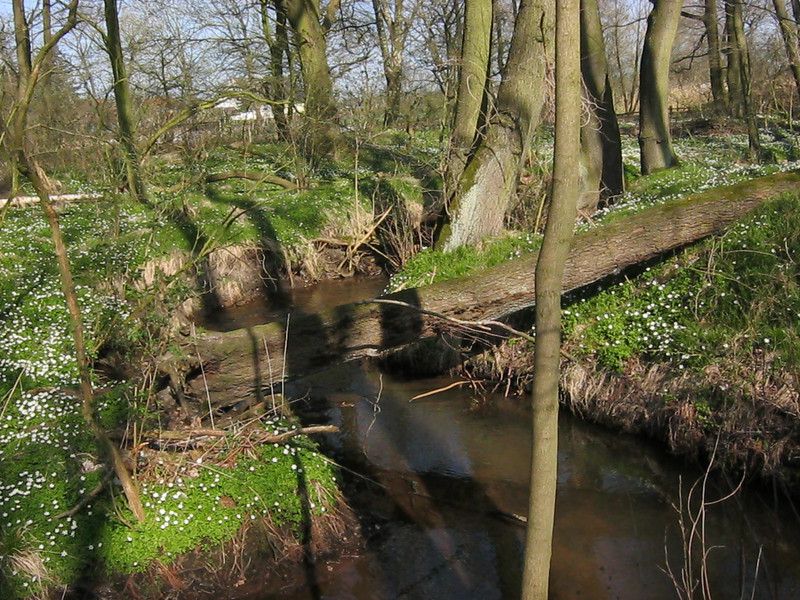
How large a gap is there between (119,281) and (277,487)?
545cm

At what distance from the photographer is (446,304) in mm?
8523

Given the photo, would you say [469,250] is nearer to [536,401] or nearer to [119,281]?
[119,281]

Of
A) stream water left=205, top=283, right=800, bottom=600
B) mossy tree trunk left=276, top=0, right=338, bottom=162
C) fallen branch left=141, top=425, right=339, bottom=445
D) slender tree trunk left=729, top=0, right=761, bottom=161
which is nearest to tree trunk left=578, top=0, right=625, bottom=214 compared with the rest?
slender tree trunk left=729, top=0, right=761, bottom=161

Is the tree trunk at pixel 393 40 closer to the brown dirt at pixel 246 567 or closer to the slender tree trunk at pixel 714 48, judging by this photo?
the slender tree trunk at pixel 714 48

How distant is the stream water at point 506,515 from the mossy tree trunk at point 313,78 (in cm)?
887

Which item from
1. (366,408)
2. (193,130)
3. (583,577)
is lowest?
(583,577)

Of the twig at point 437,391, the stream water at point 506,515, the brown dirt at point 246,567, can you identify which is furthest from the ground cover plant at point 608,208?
the brown dirt at point 246,567

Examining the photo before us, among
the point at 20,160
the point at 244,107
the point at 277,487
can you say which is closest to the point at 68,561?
the point at 277,487

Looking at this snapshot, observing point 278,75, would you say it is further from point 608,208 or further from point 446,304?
point 446,304

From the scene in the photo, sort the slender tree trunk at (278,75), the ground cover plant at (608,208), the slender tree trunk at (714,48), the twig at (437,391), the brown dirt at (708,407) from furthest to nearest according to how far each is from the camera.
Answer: the slender tree trunk at (714,48) → the slender tree trunk at (278,75) → the ground cover plant at (608,208) → the twig at (437,391) → the brown dirt at (708,407)

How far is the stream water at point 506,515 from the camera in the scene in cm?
645

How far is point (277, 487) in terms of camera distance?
7.09 meters

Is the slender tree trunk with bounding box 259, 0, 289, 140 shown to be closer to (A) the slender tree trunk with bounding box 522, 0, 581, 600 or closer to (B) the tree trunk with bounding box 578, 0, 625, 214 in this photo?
(B) the tree trunk with bounding box 578, 0, 625, 214

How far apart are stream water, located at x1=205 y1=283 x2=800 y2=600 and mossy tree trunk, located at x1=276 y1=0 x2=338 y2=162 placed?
8867 mm
